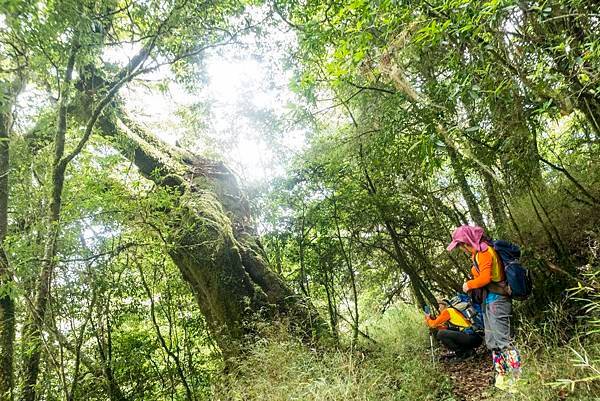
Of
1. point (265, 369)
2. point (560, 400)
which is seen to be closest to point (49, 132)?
point (265, 369)

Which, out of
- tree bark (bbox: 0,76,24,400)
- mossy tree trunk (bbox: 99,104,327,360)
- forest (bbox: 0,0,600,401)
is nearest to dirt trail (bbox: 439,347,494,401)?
forest (bbox: 0,0,600,401)

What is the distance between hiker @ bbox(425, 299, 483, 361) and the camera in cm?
514

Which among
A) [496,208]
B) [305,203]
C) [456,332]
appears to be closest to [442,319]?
[456,332]

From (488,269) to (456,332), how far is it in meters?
1.51

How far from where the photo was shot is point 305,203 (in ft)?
22.5

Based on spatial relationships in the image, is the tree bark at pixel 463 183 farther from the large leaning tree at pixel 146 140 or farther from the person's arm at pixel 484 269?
the large leaning tree at pixel 146 140

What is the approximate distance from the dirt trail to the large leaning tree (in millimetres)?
2188

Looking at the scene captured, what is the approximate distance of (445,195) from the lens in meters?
6.76

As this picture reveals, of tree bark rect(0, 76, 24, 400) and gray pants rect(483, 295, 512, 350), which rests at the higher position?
tree bark rect(0, 76, 24, 400)

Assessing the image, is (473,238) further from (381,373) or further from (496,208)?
(496,208)

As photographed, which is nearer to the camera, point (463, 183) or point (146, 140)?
point (463, 183)

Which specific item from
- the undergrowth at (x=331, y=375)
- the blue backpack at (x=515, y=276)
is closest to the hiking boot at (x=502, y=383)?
the undergrowth at (x=331, y=375)

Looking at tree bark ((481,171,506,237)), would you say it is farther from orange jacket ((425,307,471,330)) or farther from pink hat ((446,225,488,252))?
pink hat ((446,225,488,252))

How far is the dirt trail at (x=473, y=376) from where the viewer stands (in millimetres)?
4176
